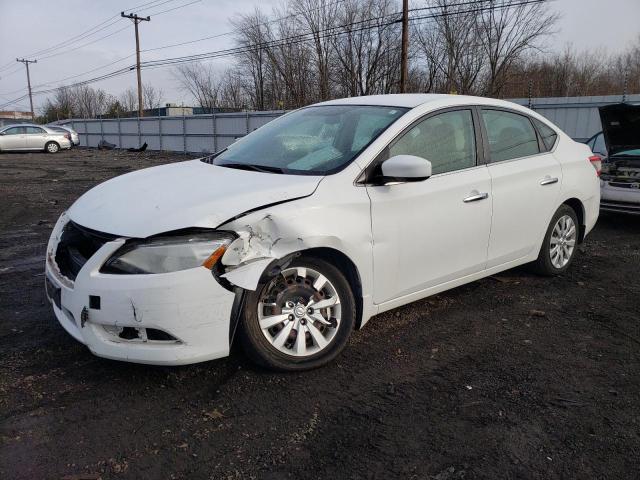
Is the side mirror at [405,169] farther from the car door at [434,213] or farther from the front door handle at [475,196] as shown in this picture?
the front door handle at [475,196]

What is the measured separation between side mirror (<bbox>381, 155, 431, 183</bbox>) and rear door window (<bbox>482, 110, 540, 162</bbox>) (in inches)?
44.9

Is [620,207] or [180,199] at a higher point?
[180,199]

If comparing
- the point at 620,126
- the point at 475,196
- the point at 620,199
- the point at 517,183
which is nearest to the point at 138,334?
the point at 475,196

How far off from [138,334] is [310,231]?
1.10m

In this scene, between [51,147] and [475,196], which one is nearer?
[475,196]

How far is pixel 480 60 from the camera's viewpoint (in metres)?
38.3

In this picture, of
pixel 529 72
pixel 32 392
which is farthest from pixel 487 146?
pixel 529 72

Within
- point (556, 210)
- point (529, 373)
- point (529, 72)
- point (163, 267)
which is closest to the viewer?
point (163, 267)

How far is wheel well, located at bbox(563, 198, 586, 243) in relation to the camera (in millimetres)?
5090

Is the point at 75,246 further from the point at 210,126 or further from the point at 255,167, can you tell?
the point at 210,126

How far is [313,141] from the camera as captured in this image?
389 cm

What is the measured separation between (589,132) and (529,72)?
27.8m

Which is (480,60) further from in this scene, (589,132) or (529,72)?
(589,132)

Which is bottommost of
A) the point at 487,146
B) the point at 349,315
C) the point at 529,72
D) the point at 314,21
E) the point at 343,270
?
the point at 349,315
